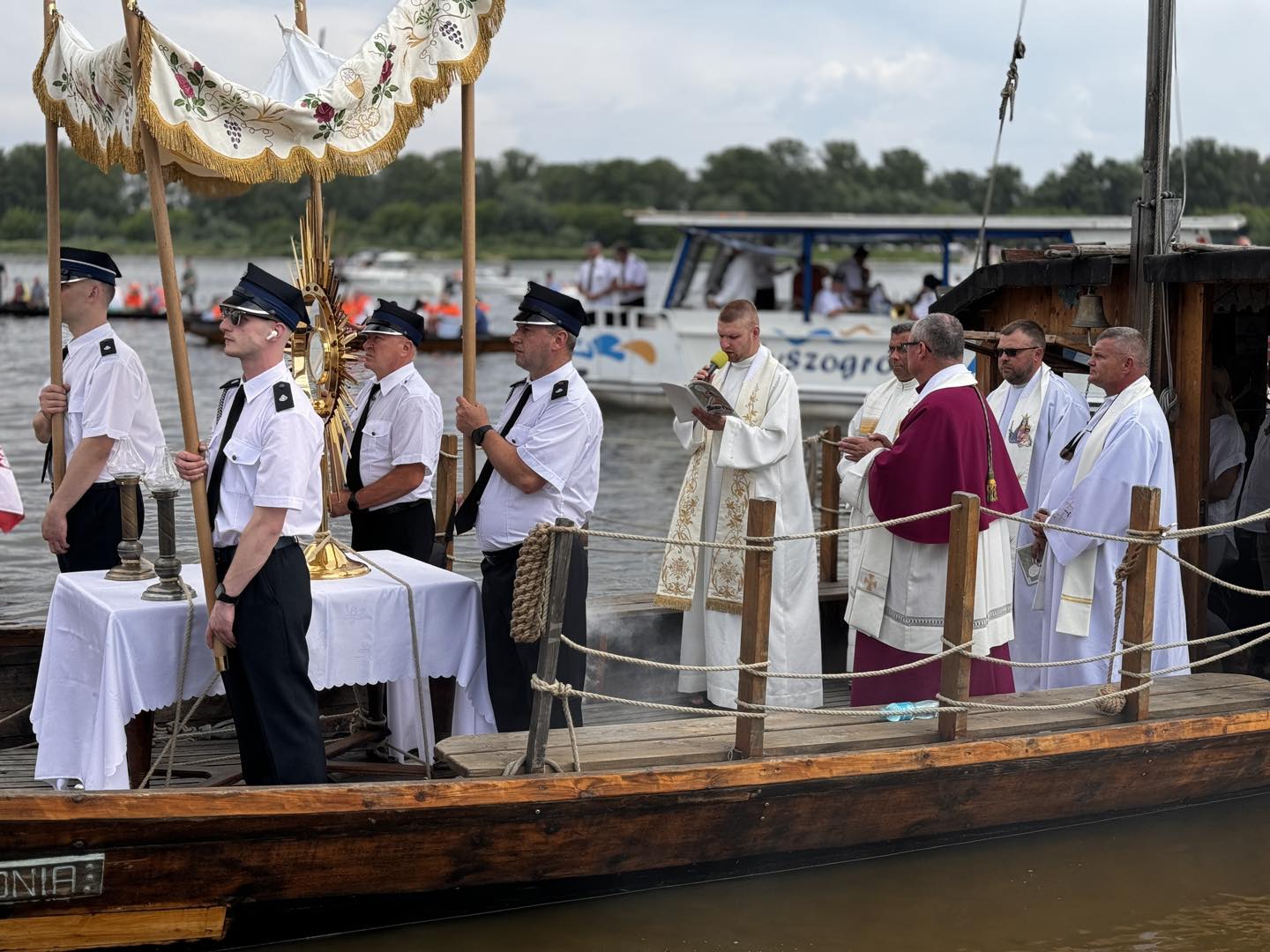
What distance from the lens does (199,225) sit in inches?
3853

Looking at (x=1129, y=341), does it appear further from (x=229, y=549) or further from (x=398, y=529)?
(x=229, y=549)

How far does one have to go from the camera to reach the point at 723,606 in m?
7.25

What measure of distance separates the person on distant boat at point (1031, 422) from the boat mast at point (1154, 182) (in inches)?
22.3

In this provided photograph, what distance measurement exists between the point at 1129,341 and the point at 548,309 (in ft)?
8.99

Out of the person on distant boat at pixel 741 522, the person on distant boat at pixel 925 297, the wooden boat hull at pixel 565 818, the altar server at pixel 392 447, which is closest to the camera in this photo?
the wooden boat hull at pixel 565 818

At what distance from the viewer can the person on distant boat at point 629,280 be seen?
79.2ft

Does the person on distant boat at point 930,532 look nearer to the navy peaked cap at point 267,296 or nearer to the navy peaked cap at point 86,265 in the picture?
the navy peaked cap at point 267,296

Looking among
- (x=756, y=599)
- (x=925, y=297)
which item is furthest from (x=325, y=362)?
(x=925, y=297)

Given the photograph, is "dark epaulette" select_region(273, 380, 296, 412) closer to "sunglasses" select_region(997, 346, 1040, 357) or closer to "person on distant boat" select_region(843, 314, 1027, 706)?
"person on distant boat" select_region(843, 314, 1027, 706)

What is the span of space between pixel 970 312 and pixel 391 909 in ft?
16.2

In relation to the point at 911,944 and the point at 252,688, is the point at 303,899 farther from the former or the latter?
the point at 911,944

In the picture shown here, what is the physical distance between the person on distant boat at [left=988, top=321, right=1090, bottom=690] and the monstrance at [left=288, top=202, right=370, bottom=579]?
3.46 m

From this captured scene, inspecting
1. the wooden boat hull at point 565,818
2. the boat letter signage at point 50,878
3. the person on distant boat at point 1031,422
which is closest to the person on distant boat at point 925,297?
the person on distant boat at point 1031,422

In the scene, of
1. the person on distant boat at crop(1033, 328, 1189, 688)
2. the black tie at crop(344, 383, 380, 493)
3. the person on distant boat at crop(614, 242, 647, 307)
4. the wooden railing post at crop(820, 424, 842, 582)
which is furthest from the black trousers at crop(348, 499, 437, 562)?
the person on distant boat at crop(614, 242, 647, 307)
